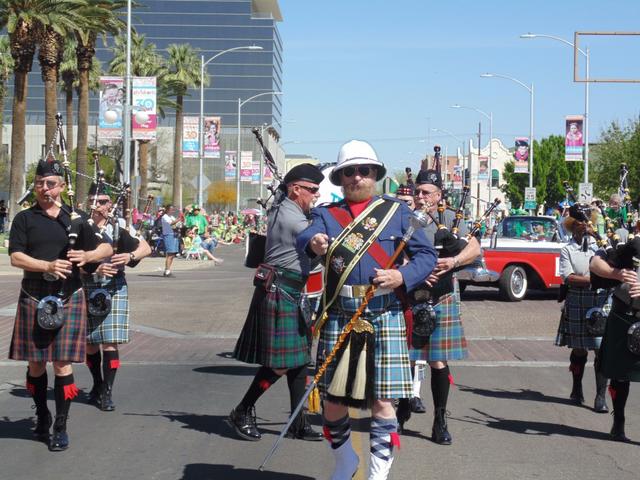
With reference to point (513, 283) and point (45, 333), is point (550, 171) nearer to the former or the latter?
point (513, 283)

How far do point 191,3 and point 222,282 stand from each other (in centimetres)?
10923

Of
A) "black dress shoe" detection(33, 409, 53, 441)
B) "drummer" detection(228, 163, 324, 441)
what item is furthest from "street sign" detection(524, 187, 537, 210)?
"black dress shoe" detection(33, 409, 53, 441)

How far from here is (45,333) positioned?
6797 millimetres

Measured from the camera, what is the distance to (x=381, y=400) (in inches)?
212

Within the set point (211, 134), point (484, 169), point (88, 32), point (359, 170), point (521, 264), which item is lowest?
point (521, 264)

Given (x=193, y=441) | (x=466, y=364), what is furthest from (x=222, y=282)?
(x=193, y=441)

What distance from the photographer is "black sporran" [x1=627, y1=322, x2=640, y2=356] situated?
682 centimetres

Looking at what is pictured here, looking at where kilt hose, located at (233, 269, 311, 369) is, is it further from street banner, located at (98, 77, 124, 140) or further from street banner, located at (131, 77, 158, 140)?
street banner, located at (131, 77, 158, 140)

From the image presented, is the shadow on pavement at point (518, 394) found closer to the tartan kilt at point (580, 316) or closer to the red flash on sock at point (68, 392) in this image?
the tartan kilt at point (580, 316)

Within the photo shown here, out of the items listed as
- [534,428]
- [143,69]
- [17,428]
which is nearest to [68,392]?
[17,428]

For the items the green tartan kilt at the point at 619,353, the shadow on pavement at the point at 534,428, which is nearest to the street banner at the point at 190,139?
the shadow on pavement at the point at 534,428

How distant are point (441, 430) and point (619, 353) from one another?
128 cm

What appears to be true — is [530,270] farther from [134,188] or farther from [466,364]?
[134,188]

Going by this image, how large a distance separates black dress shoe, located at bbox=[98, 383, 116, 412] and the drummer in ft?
4.73
